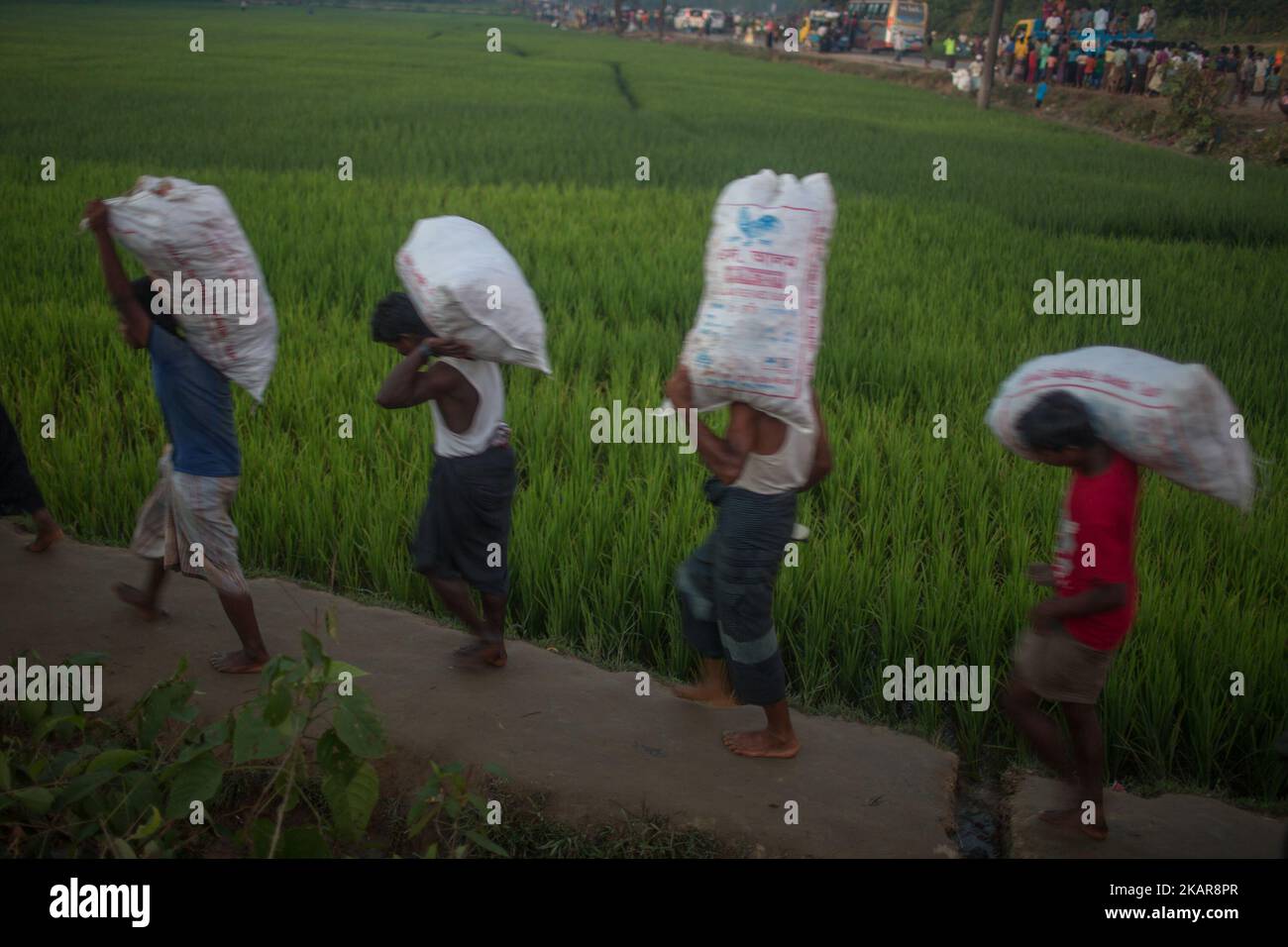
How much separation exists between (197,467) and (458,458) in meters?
0.66

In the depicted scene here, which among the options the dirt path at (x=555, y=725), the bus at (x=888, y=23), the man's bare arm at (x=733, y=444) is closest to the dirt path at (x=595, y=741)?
the dirt path at (x=555, y=725)

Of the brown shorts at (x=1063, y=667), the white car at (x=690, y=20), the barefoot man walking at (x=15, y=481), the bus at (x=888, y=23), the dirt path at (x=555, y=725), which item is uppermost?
the white car at (x=690, y=20)

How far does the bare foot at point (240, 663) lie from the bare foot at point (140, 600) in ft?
1.13

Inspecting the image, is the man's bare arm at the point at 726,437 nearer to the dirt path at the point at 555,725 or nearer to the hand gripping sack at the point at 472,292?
the hand gripping sack at the point at 472,292

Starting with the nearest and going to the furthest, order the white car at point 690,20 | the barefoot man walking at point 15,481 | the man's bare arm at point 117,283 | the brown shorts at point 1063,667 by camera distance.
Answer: the brown shorts at point 1063,667 < the man's bare arm at point 117,283 < the barefoot man walking at point 15,481 < the white car at point 690,20

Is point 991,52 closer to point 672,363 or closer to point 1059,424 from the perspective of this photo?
point 672,363

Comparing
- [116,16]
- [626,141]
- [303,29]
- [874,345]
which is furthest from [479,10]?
[874,345]

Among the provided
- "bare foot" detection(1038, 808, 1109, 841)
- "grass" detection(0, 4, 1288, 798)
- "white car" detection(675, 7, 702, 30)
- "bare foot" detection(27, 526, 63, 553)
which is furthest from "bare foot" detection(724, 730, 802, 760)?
"white car" detection(675, 7, 702, 30)

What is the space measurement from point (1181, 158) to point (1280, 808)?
49.8 ft

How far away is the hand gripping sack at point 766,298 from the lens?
2.29 metres

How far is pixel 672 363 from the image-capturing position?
5.47 meters

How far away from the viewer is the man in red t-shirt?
7.14ft

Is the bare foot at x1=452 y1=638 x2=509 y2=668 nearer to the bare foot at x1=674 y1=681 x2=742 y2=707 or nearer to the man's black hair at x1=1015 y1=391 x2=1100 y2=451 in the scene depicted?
the bare foot at x1=674 y1=681 x2=742 y2=707

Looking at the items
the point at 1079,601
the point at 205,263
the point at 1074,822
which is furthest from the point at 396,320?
the point at 1074,822
